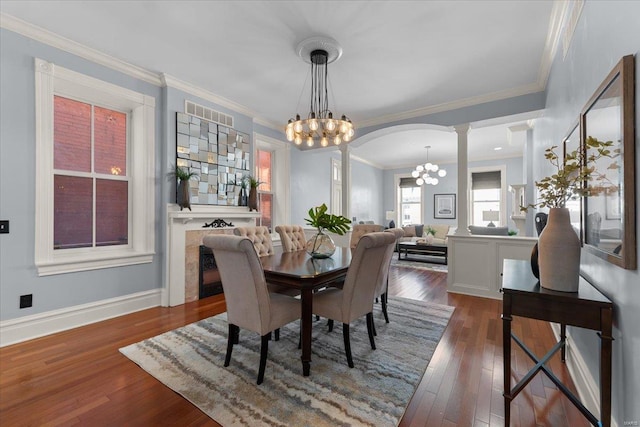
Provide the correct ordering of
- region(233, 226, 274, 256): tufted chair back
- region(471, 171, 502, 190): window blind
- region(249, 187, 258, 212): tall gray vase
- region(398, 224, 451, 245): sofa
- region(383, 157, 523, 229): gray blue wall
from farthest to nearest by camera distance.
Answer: region(471, 171, 502, 190): window blind < region(383, 157, 523, 229): gray blue wall < region(398, 224, 451, 245): sofa < region(249, 187, 258, 212): tall gray vase < region(233, 226, 274, 256): tufted chair back

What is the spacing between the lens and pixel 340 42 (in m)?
2.73

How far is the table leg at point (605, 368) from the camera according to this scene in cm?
120

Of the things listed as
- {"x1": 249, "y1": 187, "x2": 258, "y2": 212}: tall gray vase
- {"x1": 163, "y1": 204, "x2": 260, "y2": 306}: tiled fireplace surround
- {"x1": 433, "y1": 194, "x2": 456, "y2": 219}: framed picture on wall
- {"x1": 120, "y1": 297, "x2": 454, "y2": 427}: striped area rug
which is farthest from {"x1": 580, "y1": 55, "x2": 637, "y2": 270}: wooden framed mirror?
{"x1": 433, "y1": 194, "x2": 456, "y2": 219}: framed picture on wall

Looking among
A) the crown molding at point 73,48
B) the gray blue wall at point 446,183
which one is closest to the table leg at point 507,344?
the crown molding at point 73,48

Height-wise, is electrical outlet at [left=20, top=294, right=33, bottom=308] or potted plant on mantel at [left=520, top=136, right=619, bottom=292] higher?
potted plant on mantel at [left=520, top=136, right=619, bottom=292]

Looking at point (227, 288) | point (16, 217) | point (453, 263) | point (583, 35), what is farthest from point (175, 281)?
point (583, 35)

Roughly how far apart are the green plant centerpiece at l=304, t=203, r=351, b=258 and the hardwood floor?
1.28m

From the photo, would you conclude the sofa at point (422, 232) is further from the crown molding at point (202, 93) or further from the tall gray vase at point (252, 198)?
the crown molding at point (202, 93)

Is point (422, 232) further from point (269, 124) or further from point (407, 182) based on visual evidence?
point (269, 124)

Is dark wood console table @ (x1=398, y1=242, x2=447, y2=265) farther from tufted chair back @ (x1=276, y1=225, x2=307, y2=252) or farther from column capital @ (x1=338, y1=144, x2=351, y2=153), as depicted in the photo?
tufted chair back @ (x1=276, y1=225, x2=307, y2=252)

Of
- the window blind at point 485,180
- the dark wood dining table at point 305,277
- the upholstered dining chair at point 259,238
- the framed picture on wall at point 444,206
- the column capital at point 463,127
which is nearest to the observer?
the dark wood dining table at point 305,277

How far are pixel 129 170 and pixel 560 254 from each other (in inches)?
166

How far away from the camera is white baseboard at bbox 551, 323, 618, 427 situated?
1.56 meters

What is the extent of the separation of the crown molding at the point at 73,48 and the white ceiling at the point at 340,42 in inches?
2.6
